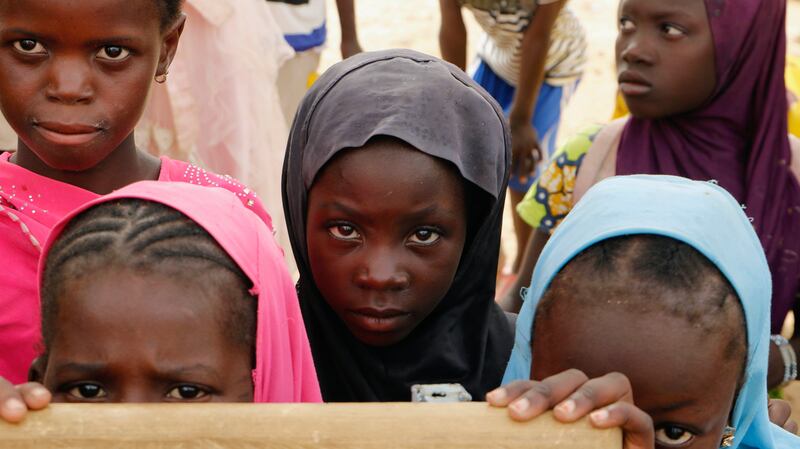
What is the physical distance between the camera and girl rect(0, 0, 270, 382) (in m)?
2.03

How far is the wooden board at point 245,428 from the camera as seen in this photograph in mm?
1307

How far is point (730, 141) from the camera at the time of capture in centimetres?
332

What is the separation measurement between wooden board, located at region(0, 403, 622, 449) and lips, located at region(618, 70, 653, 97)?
7.00ft

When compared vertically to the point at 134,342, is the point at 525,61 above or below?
below

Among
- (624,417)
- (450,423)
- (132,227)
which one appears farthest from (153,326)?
(624,417)

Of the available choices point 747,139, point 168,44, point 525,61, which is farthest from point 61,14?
point 525,61

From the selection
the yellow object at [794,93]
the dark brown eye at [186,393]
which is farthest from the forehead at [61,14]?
the yellow object at [794,93]

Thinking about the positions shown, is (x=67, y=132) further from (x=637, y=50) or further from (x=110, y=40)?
(x=637, y=50)

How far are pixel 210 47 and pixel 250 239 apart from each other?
215 centimetres

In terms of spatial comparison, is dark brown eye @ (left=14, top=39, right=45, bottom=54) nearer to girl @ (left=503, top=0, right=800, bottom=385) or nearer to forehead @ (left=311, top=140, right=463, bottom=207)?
forehead @ (left=311, top=140, right=463, bottom=207)

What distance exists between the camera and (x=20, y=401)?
133cm

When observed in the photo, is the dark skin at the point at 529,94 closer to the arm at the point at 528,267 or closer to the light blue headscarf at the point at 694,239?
the arm at the point at 528,267

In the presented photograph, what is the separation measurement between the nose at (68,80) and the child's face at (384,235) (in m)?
0.51

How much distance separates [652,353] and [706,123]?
1836 millimetres
